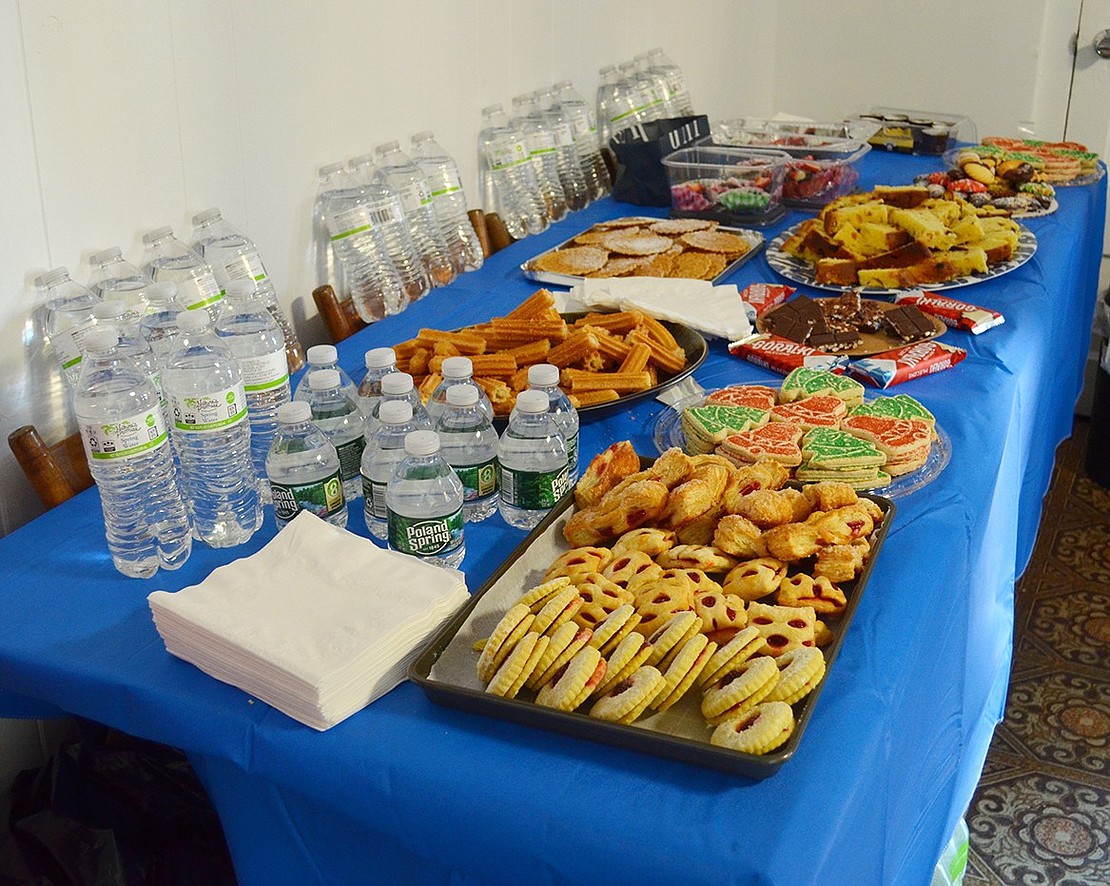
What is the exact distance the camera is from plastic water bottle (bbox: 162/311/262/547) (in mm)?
1242

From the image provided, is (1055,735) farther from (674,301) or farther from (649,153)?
(649,153)

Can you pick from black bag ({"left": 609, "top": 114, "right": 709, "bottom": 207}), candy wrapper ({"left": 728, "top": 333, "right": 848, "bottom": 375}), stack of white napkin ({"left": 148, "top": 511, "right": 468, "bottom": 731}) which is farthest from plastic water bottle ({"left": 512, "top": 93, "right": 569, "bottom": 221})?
stack of white napkin ({"left": 148, "top": 511, "right": 468, "bottom": 731})

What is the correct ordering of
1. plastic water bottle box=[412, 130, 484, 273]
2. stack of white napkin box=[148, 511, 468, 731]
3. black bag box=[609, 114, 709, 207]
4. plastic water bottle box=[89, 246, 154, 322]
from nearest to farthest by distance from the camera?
stack of white napkin box=[148, 511, 468, 731]
plastic water bottle box=[89, 246, 154, 322]
plastic water bottle box=[412, 130, 484, 273]
black bag box=[609, 114, 709, 207]

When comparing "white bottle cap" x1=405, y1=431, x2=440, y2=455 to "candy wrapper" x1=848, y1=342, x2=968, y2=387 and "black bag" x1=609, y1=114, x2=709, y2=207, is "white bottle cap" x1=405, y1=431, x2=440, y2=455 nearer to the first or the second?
"candy wrapper" x1=848, y1=342, x2=968, y2=387

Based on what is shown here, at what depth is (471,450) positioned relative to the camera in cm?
136

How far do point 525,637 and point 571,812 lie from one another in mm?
172

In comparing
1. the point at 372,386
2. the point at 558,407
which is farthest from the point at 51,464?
the point at 558,407

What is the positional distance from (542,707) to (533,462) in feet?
1.34

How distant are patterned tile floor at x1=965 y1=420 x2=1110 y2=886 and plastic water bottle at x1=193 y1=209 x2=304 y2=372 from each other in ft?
5.00

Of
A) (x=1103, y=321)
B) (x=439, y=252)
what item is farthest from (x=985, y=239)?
(x=1103, y=321)

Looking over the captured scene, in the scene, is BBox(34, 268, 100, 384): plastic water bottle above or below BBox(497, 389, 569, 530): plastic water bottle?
above

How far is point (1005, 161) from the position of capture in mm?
2912

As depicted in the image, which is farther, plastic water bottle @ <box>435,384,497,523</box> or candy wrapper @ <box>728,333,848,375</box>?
candy wrapper @ <box>728,333,848,375</box>

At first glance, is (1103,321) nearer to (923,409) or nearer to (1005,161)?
(1005,161)
